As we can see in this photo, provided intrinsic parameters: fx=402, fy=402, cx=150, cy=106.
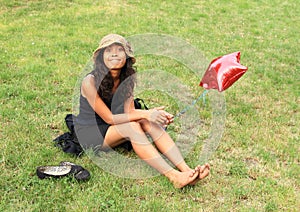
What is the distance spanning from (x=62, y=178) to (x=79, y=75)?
103 inches

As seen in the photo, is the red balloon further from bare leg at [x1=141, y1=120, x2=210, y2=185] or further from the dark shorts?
the dark shorts

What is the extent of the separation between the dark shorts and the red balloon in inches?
52.6

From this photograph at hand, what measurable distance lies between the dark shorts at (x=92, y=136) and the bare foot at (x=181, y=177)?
2.37 feet

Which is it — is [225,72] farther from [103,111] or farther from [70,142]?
[70,142]

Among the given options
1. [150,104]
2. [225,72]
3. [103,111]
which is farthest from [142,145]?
[150,104]

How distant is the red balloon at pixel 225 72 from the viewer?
423 centimetres

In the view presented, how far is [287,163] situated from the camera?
150 inches

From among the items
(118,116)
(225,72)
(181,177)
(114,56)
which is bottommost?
(181,177)

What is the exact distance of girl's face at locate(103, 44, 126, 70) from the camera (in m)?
3.62

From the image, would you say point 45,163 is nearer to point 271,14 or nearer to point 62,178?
point 62,178

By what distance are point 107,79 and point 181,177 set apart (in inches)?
44.5

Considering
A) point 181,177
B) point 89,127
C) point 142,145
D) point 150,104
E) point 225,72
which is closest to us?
point 181,177

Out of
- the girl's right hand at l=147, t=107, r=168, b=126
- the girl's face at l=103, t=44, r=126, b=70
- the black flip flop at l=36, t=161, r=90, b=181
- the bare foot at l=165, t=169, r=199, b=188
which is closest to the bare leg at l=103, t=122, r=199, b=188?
the bare foot at l=165, t=169, r=199, b=188

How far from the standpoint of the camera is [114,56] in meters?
3.64
